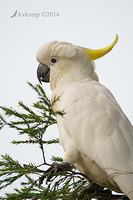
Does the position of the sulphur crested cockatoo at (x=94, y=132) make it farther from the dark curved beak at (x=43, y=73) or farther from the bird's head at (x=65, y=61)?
the dark curved beak at (x=43, y=73)

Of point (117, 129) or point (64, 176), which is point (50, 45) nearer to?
point (117, 129)

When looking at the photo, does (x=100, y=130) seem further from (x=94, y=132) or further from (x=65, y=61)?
(x=65, y=61)

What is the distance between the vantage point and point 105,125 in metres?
1.74

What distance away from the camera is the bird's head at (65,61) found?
86.3 inches

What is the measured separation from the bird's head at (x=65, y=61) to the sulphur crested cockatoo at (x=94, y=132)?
0.01 m

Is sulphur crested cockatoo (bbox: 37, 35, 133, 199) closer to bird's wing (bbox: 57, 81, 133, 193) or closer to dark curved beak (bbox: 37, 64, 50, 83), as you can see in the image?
bird's wing (bbox: 57, 81, 133, 193)

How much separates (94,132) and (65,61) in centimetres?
80

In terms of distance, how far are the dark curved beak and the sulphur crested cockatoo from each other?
268mm

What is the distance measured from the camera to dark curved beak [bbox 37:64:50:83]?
94.5 inches

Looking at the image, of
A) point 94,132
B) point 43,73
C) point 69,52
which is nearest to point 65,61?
point 69,52

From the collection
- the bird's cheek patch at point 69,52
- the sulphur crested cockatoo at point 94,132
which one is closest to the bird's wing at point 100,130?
the sulphur crested cockatoo at point 94,132

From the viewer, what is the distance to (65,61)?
2.23m

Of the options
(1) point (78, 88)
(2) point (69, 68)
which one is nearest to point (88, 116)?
(1) point (78, 88)

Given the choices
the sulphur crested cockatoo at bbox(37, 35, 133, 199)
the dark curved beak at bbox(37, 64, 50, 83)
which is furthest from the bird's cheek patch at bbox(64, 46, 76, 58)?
the dark curved beak at bbox(37, 64, 50, 83)
